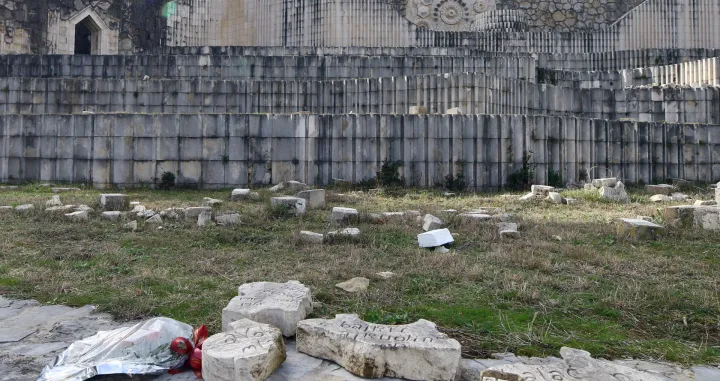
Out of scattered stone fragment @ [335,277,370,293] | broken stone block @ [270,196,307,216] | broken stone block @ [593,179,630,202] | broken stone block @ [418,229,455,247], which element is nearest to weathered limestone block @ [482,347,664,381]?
scattered stone fragment @ [335,277,370,293]

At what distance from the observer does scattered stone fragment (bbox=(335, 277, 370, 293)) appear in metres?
4.25

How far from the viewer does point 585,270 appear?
16.1ft

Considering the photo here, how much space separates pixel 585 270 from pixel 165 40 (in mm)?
24116

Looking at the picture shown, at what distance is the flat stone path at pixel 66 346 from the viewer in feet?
9.69

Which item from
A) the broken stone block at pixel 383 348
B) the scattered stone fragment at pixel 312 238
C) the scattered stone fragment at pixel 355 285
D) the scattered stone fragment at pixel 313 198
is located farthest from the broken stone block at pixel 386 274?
the scattered stone fragment at pixel 313 198

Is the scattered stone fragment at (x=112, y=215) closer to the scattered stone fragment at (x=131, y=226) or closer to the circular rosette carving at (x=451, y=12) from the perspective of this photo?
the scattered stone fragment at (x=131, y=226)

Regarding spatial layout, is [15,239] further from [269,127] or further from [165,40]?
[165,40]

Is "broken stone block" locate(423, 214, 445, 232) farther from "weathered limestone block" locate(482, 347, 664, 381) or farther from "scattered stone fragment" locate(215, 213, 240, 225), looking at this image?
"weathered limestone block" locate(482, 347, 664, 381)

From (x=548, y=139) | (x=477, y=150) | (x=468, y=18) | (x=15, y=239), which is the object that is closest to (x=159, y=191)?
(x=15, y=239)

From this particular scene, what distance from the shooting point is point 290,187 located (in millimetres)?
9930

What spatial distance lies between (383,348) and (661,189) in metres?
9.54

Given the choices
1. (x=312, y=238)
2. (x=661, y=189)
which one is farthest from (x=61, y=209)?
(x=661, y=189)

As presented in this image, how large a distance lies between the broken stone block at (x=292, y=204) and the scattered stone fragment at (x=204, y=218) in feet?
3.18

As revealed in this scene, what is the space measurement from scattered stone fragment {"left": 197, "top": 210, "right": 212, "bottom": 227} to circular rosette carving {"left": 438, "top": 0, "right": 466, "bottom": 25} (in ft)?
78.1
